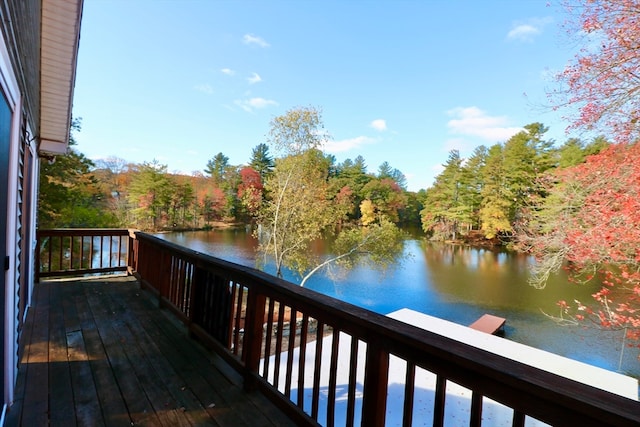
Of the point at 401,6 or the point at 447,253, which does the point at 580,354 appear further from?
the point at 401,6

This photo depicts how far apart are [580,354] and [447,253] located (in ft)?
41.8

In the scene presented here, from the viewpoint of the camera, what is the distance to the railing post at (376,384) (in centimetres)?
126

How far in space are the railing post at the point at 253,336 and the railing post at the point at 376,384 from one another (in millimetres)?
971

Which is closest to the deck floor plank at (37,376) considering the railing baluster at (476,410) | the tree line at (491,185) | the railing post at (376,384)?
the railing post at (376,384)

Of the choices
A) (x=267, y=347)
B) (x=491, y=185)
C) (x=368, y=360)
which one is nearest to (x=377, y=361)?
(x=368, y=360)

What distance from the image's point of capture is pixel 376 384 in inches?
50.4

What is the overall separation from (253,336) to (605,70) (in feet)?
24.5

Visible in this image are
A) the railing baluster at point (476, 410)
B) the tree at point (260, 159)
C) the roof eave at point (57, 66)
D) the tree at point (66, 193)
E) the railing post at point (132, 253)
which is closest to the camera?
the railing baluster at point (476, 410)

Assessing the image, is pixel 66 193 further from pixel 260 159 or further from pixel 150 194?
pixel 260 159

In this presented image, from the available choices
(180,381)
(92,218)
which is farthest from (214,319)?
(92,218)

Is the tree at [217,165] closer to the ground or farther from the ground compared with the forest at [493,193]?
farther from the ground

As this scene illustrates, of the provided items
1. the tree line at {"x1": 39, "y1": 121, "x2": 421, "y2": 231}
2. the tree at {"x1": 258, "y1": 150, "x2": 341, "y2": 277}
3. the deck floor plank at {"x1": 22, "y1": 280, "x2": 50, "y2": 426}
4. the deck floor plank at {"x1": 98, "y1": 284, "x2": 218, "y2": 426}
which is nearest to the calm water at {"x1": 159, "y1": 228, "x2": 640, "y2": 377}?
the tree at {"x1": 258, "y1": 150, "x2": 341, "y2": 277}

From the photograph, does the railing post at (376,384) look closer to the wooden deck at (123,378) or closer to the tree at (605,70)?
the wooden deck at (123,378)

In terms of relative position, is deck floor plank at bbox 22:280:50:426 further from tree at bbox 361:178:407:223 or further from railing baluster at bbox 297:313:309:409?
tree at bbox 361:178:407:223
